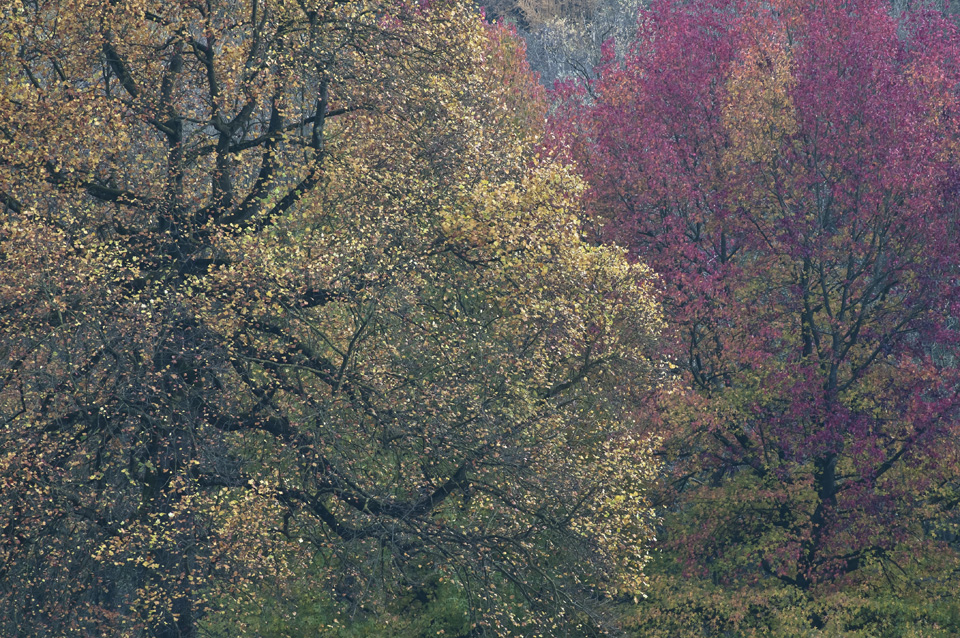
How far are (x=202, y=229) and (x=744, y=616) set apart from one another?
49.5 feet

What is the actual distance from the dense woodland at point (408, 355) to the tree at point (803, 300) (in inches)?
5.2

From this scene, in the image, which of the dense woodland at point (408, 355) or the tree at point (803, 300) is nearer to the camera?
the dense woodland at point (408, 355)

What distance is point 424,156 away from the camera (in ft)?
57.0

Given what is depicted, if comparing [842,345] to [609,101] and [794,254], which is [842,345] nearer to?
[794,254]

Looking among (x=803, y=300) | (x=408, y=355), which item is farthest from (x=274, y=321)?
(x=803, y=300)

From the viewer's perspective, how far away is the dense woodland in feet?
47.1

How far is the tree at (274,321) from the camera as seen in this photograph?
14070 millimetres

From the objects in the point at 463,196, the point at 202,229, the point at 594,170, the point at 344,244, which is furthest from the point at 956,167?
the point at 202,229

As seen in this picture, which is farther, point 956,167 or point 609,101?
point 609,101

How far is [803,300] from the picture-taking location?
2395cm

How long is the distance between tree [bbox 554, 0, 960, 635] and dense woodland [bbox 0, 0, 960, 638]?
0.43 feet

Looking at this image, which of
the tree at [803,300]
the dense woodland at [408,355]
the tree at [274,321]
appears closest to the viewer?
the tree at [274,321]

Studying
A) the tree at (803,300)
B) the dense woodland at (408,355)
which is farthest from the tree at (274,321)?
the tree at (803,300)

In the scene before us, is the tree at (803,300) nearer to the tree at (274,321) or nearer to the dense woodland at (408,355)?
the dense woodland at (408,355)
